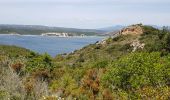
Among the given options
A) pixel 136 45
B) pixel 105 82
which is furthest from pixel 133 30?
pixel 105 82

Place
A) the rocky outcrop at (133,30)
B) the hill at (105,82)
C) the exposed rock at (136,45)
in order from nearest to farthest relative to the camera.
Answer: the hill at (105,82) < the exposed rock at (136,45) < the rocky outcrop at (133,30)

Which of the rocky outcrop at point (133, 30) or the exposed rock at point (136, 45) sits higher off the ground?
the rocky outcrop at point (133, 30)

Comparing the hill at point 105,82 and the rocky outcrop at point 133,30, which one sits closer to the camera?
the hill at point 105,82

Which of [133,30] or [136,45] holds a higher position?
[133,30]

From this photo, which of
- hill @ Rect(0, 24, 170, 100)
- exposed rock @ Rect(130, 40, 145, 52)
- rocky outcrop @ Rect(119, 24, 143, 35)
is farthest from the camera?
rocky outcrop @ Rect(119, 24, 143, 35)

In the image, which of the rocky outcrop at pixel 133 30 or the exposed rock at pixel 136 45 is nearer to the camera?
the exposed rock at pixel 136 45

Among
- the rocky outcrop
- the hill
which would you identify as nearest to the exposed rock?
the rocky outcrop

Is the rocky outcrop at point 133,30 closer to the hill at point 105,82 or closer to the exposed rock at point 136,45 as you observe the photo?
the exposed rock at point 136,45

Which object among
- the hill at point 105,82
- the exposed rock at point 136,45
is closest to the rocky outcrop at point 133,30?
the exposed rock at point 136,45

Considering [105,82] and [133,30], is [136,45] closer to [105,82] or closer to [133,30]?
[133,30]

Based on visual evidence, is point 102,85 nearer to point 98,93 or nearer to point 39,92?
point 98,93

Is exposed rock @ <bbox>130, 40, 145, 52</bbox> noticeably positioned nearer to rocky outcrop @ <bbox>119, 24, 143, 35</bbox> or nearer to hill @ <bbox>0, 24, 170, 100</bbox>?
rocky outcrop @ <bbox>119, 24, 143, 35</bbox>

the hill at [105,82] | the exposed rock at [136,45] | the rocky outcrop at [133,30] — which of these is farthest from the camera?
the rocky outcrop at [133,30]

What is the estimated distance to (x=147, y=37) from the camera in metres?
68.5
